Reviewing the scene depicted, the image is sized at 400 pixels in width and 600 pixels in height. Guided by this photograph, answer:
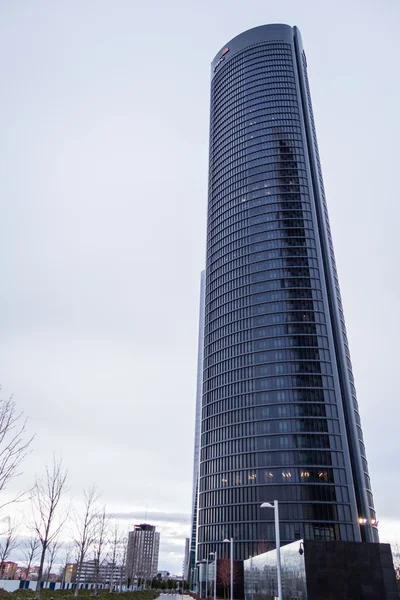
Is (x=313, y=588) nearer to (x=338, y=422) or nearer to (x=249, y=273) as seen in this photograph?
(x=338, y=422)

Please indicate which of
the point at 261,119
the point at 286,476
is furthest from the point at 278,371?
the point at 261,119

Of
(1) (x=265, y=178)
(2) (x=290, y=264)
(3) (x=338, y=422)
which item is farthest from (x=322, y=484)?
Answer: (1) (x=265, y=178)

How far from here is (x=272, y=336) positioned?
13062 cm

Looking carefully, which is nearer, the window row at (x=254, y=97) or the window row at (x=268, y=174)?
the window row at (x=268, y=174)

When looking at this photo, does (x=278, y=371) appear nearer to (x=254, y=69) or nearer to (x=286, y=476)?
(x=286, y=476)

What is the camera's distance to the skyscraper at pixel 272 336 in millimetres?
110750

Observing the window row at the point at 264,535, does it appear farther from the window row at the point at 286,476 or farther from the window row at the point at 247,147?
the window row at the point at 247,147

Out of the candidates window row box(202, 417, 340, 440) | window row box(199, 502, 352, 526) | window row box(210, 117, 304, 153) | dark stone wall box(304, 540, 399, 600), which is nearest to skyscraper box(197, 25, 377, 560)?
window row box(199, 502, 352, 526)

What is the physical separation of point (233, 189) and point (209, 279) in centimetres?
3471

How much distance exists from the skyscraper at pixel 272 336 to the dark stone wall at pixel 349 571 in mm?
83570

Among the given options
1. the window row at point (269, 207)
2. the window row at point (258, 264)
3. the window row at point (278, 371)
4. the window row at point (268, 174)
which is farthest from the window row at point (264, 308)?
the window row at point (268, 174)

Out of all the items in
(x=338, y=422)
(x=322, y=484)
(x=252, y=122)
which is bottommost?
(x=322, y=484)

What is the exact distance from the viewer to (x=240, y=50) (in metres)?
184

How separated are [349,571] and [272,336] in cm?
10307
